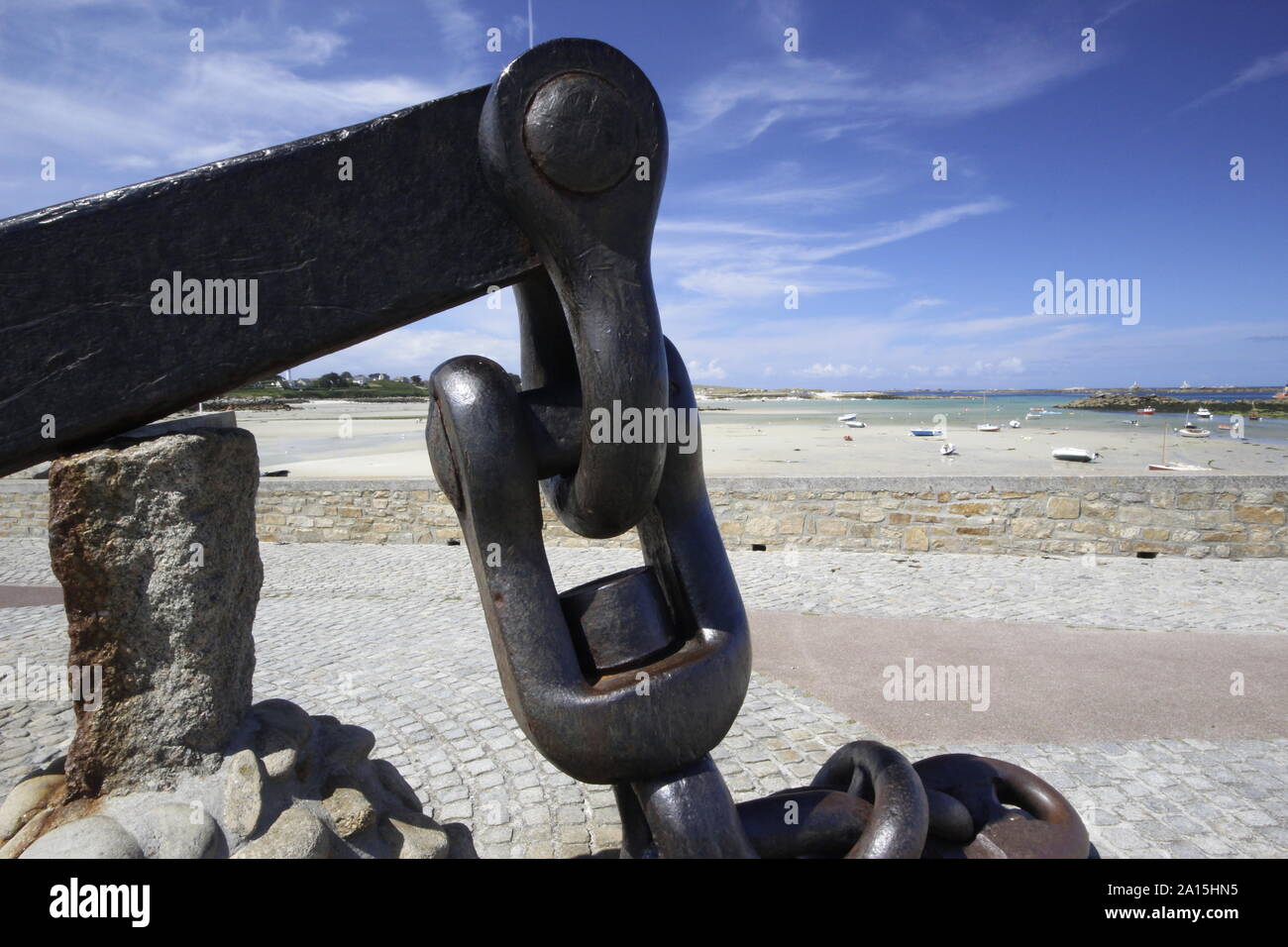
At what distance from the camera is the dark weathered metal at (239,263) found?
5.58ft

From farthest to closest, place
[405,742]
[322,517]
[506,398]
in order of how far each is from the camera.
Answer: [322,517], [405,742], [506,398]

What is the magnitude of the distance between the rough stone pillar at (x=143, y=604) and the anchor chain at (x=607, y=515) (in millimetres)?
721

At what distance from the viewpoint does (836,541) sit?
927 cm

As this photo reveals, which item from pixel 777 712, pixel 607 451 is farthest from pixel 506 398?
pixel 777 712

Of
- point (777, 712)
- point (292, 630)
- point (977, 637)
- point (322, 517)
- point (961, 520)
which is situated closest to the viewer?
point (777, 712)

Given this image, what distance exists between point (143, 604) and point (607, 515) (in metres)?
1.26

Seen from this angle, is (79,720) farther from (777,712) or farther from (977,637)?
(977,637)

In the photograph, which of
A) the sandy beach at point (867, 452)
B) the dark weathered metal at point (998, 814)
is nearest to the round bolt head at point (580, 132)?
the dark weathered metal at point (998, 814)

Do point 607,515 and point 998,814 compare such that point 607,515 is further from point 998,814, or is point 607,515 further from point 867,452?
point 867,452

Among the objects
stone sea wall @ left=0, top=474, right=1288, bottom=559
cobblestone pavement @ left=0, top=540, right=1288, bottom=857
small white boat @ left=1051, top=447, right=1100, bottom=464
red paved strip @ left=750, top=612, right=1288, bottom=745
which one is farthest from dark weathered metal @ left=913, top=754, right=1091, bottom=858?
small white boat @ left=1051, top=447, right=1100, bottom=464

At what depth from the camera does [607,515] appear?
1.76 metres

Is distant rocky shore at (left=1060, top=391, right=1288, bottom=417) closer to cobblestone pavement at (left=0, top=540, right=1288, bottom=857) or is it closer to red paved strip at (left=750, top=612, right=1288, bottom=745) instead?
cobblestone pavement at (left=0, top=540, right=1288, bottom=857)

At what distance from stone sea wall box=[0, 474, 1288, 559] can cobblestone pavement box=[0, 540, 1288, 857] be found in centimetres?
28

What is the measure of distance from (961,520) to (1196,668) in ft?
12.1
